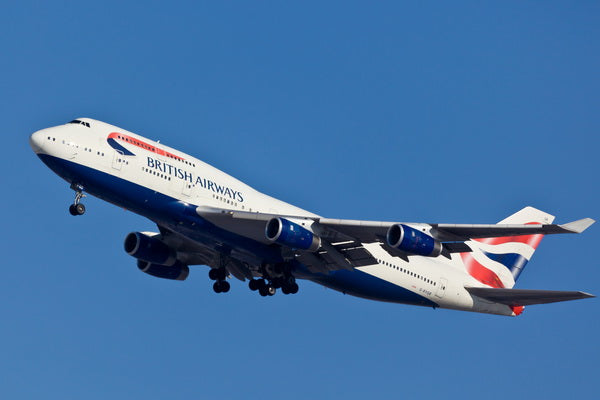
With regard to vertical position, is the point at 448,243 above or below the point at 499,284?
below

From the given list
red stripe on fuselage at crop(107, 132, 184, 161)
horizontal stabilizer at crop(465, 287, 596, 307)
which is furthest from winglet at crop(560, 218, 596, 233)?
red stripe on fuselage at crop(107, 132, 184, 161)

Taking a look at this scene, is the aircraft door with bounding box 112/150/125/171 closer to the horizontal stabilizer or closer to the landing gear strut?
the landing gear strut

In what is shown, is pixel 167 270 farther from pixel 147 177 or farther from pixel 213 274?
pixel 147 177

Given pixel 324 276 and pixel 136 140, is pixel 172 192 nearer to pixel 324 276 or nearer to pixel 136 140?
pixel 136 140

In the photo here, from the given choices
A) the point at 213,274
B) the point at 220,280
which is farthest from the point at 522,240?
the point at 213,274

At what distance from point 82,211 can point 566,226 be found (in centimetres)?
1993

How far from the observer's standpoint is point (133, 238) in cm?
4494

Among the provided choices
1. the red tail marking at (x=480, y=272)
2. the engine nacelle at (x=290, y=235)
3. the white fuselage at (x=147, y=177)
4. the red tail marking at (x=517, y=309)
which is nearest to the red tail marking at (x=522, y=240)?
the red tail marking at (x=480, y=272)

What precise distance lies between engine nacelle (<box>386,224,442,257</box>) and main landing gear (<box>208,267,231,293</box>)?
35.4ft

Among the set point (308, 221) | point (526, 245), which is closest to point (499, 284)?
point (526, 245)

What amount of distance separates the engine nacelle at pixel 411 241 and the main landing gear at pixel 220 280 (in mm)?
10782

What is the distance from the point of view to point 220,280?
44.9 meters

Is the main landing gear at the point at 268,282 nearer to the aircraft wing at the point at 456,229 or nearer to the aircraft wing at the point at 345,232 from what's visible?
the aircraft wing at the point at 345,232

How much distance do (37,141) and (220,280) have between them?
12113 mm
